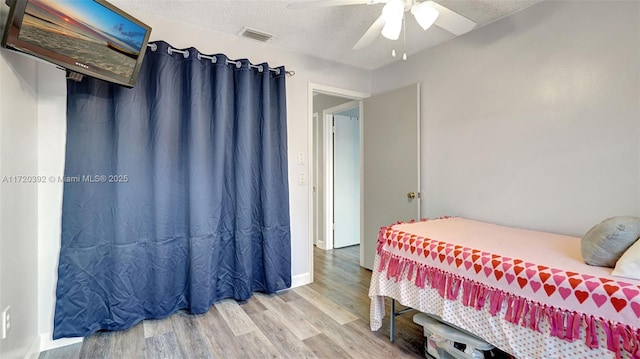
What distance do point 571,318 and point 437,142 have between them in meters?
1.84

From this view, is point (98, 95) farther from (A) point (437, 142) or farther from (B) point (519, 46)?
(B) point (519, 46)

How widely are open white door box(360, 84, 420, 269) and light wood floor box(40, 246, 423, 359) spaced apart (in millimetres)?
923

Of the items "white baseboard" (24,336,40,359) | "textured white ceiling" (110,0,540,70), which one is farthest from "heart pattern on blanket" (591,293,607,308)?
"white baseboard" (24,336,40,359)

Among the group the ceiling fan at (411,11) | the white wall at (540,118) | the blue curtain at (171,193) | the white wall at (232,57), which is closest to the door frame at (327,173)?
the white wall at (232,57)

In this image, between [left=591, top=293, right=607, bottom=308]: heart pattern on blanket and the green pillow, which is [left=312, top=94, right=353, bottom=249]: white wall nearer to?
the green pillow

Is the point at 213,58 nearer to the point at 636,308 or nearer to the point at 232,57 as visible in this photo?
the point at 232,57

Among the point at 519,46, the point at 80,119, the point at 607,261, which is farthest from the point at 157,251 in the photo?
the point at 519,46

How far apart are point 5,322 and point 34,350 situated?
0.52 meters

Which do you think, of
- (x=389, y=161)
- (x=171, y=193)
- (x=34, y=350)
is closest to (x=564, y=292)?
(x=389, y=161)

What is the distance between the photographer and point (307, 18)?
224cm

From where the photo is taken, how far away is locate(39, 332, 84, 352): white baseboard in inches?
72.8

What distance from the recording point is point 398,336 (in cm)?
202

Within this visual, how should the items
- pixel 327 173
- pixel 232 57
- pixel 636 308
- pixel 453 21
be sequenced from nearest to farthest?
pixel 636 308
pixel 453 21
pixel 232 57
pixel 327 173

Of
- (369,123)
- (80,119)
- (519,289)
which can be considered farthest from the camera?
(369,123)
